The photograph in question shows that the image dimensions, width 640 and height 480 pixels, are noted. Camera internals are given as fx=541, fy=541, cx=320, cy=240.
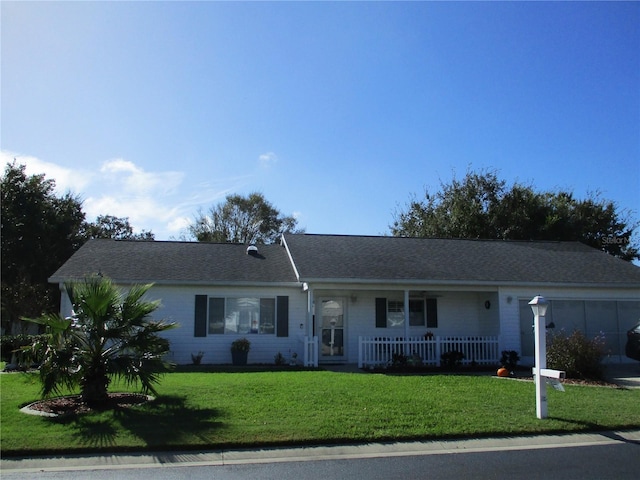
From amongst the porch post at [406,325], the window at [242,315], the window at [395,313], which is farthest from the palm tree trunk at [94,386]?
the window at [395,313]

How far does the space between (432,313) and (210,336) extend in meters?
7.86

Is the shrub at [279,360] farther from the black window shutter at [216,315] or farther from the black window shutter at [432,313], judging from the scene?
the black window shutter at [432,313]

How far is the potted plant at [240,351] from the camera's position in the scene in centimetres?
1727

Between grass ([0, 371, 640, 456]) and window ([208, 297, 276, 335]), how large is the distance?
17.1 ft

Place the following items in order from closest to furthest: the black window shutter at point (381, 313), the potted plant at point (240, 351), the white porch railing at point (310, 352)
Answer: the white porch railing at point (310, 352), the potted plant at point (240, 351), the black window shutter at point (381, 313)

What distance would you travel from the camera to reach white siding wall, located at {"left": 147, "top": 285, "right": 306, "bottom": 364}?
17484 mm

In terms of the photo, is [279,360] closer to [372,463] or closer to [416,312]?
[416,312]

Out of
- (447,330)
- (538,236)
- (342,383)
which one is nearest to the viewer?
(342,383)

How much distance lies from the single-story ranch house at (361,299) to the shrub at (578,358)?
269cm

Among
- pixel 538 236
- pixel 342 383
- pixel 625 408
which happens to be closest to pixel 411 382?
pixel 342 383

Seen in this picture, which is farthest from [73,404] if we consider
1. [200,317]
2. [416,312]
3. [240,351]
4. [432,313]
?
[432,313]

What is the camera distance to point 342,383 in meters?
12.4

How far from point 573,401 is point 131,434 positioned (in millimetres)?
8315

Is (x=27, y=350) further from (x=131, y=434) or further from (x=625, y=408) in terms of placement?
(x=625, y=408)
